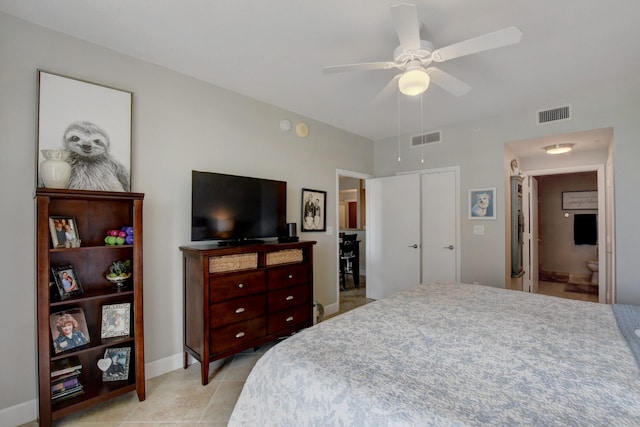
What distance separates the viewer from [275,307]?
9.10 ft

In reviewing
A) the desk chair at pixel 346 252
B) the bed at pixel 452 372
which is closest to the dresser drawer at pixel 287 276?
the bed at pixel 452 372

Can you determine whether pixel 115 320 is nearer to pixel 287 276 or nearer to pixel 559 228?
pixel 287 276

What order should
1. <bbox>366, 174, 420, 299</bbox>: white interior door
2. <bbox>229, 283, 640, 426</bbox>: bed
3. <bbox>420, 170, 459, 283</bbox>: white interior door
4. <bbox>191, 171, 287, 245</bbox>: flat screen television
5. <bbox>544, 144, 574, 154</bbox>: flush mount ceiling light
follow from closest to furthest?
<bbox>229, 283, 640, 426</bbox>: bed
<bbox>191, 171, 287, 245</bbox>: flat screen television
<bbox>544, 144, 574, 154</bbox>: flush mount ceiling light
<bbox>420, 170, 459, 283</bbox>: white interior door
<bbox>366, 174, 420, 299</bbox>: white interior door

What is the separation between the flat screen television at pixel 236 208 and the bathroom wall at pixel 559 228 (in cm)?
577

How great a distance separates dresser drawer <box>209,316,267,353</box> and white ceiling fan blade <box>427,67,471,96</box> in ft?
7.90

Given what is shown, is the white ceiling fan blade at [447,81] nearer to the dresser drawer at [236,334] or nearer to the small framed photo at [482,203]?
the small framed photo at [482,203]

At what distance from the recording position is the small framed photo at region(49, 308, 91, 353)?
189 cm

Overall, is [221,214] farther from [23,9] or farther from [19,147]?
[23,9]

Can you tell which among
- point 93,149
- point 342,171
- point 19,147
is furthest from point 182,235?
point 342,171

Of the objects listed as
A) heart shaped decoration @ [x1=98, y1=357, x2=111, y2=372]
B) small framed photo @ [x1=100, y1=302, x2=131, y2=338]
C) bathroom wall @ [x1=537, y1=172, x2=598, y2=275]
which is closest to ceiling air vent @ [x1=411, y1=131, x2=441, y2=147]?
bathroom wall @ [x1=537, y1=172, x2=598, y2=275]

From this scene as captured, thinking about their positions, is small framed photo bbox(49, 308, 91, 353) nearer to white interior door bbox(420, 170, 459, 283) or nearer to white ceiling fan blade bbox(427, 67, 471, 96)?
white ceiling fan blade bbox(427, 67, 471, 96)

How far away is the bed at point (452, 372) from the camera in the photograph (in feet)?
3.08

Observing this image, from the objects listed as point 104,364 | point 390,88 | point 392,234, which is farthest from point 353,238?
point 104,364

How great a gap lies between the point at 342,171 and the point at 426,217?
1391 millimetres
